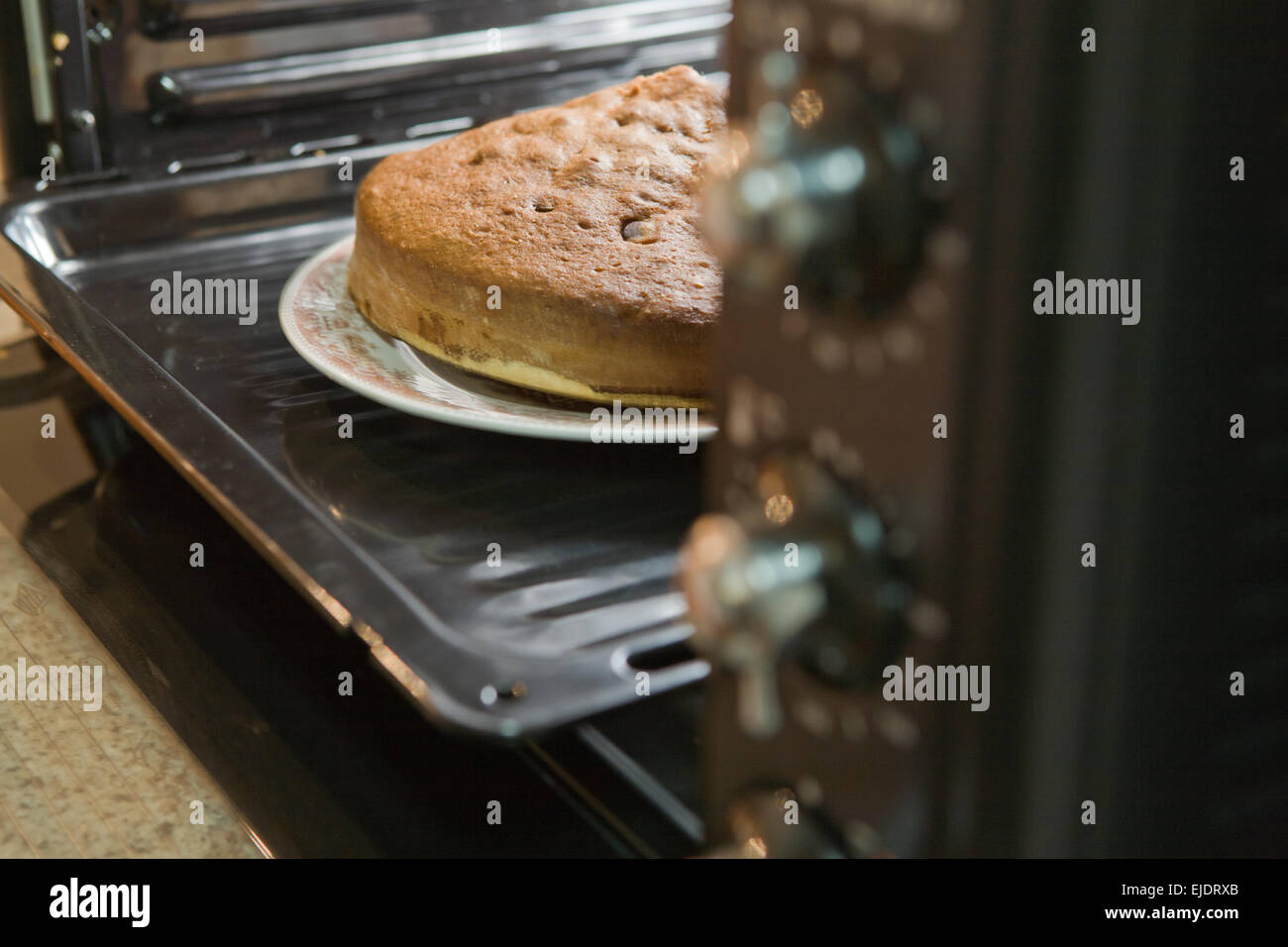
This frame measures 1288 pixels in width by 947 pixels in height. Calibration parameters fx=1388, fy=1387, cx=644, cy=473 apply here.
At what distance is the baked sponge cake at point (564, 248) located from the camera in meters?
0.75

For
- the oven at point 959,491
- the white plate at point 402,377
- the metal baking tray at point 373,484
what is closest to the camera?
the oven at point 959,491

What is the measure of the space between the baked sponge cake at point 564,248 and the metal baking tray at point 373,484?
0.05 metres

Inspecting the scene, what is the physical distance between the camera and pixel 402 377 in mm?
A: 778

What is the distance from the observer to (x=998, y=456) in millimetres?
258

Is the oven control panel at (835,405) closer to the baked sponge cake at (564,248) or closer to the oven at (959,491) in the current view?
the oven at (959,491)

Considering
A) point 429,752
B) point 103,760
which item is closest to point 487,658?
point 429,752

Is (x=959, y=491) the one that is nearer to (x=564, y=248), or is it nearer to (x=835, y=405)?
(x=835, y=405)

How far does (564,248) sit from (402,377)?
0.12 meters

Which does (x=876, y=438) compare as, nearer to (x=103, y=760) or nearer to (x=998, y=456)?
(x=998, y=456)

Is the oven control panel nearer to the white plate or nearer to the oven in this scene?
the oven

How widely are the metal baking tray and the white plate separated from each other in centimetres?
2

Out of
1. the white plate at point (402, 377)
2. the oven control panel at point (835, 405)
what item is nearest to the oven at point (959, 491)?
Answer: the oven control panel at point (835, 405)

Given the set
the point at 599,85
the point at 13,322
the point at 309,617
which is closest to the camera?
the point at 309,617
